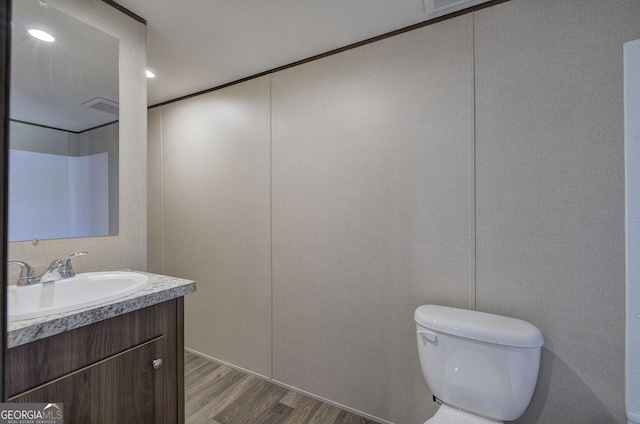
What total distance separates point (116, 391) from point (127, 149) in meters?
1.14

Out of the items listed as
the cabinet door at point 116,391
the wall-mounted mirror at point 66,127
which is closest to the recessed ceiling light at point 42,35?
the wall-mounted mirror at point 66,127

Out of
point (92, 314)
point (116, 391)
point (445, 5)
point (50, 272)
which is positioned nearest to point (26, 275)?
point (50, 272)

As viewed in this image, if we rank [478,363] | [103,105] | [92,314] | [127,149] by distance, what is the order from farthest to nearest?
[127,149] < [103,105] < [478,363] < [92,314]

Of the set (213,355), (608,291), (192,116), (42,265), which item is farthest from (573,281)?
(192,116)

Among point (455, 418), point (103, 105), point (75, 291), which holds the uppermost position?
point (103, 105)

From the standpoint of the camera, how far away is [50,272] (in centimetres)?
110

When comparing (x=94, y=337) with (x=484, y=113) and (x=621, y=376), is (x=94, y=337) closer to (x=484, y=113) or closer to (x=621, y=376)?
(x=484, y=113)

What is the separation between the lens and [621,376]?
115 centimetres

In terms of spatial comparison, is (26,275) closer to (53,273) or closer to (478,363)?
(53,273)

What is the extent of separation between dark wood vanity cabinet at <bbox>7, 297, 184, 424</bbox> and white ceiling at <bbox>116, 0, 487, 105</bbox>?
150 centimetres

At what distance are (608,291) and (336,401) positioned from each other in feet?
5.21

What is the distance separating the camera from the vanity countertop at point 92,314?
726 millimetres
